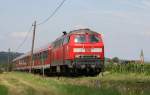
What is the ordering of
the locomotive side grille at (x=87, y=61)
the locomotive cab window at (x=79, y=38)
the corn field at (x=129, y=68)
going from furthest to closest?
the corn field at (x=129, y=68)
the locomotive cab window at (x=79, y=38)
the locomotive side grille at (x=87, y=61)

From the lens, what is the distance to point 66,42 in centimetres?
3148

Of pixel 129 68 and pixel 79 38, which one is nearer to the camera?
pixel 79 38

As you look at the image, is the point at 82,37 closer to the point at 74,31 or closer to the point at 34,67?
the point at 74,31

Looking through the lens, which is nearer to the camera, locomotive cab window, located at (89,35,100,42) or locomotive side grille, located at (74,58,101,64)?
locomotive side grille, located at (74,58,101,64)

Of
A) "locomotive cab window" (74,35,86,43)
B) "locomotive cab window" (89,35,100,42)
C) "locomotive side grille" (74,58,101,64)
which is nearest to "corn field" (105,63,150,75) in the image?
"locomotive cab window" (89,35,100,42)

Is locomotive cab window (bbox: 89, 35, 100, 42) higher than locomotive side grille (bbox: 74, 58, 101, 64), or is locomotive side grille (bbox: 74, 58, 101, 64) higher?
locomotive cab window (bbox: 89, 35, 100, 42)

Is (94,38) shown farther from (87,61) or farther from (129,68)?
(129,68)

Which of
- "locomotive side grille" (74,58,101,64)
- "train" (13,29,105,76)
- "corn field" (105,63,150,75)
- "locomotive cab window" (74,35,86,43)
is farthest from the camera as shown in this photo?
"corn field" (105,63,150,75)

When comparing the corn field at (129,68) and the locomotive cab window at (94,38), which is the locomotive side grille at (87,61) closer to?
the locomotive cab window at (94,38)

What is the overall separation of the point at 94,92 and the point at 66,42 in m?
16.9

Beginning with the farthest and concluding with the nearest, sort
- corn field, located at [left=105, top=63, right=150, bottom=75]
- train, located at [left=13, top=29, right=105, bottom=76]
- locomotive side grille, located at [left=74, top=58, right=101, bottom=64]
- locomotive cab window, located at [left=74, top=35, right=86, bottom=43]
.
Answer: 1. corn field, located at [left=105, top=63, right=150, bottom=75]
2. locomotive cab window, located at [left=74, top=35, right=86, bottom=43]
3. train, located at [left=13, top=29, right=105, bottom=76]
4. locomotive side grille, located at [left=74, top=58, right=101, bottom=64]

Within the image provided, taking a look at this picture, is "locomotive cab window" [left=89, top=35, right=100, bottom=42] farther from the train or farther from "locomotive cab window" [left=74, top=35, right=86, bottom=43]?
"locomotive cab window" [left=74, top=35, right=86, bottom=43]

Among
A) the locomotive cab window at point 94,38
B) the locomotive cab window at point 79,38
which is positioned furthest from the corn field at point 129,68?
the locomotive cab window at point 79,38

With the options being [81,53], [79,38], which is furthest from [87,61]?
[79,38]
